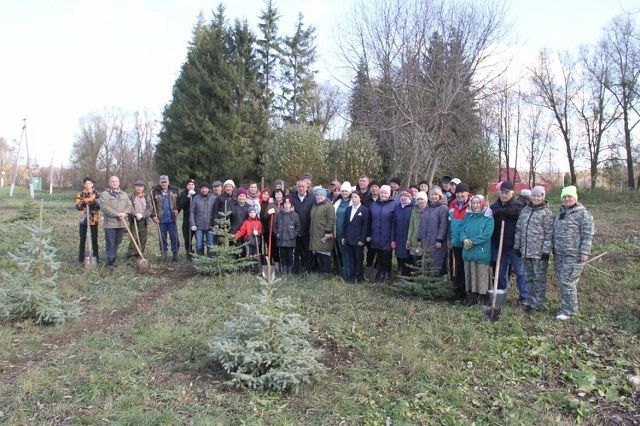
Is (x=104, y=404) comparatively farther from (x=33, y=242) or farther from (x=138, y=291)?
(x=138, y=291)

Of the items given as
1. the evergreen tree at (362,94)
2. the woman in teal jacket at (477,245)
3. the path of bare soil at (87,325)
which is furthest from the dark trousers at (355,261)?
the evergreen tree at (362,94)

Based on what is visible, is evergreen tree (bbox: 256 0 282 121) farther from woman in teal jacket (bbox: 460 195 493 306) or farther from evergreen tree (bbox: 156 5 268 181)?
woman in teal jacket (bbox: 460 195 493 306)

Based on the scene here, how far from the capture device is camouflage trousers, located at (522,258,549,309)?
6766 millimetres

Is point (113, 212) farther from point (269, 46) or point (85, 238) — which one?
point (269, 46)

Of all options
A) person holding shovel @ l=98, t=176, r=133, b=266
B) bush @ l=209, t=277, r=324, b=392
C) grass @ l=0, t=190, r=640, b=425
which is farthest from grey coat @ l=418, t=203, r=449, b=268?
person holding shovel @ l=98, t=176, r=133, b=266

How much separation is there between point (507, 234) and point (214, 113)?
82.2ft

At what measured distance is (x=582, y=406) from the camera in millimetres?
4496

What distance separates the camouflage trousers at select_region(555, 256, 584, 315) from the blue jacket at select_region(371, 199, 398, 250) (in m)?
2.86

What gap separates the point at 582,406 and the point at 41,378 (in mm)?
5326

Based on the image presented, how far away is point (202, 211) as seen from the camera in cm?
991

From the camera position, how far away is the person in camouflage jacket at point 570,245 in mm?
6328

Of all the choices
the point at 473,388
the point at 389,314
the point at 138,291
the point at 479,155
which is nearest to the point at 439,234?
the point at 389,314

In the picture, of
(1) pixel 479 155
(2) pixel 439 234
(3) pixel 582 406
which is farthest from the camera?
(1) pixel 479 155

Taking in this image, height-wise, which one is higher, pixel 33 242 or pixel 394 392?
pixel 33 242
